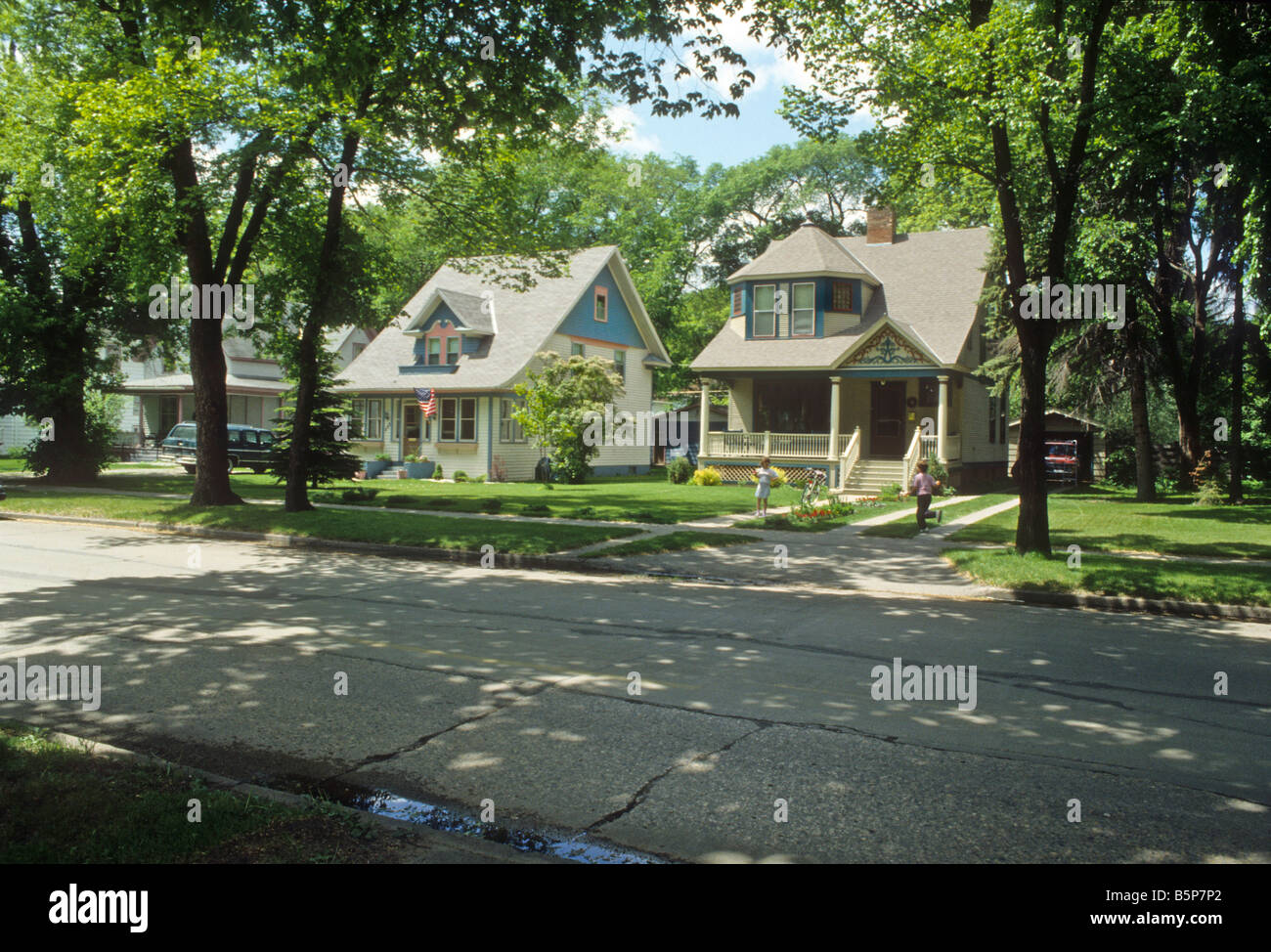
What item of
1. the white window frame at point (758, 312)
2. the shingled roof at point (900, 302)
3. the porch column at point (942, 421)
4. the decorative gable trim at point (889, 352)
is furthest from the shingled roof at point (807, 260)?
the porch column at point (942, 421)

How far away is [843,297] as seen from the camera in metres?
32.0

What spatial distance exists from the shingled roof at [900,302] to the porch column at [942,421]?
0.96 metres

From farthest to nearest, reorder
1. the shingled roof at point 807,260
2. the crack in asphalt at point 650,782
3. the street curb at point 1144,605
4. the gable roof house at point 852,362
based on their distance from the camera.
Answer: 1. the shingled roof at point 807,260
2. the gable roof house at point 852,362
3. the street curb at point 1144,605
4. the crack in asphalt at point 650,782

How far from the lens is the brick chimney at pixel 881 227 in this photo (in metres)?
35.8

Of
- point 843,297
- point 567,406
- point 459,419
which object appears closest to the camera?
point 567,406

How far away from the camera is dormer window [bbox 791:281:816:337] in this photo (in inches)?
1259

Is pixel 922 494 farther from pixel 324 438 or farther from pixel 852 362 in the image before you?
pixel 324 438

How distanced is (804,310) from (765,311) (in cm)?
146

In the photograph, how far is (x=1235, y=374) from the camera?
81.5 feet

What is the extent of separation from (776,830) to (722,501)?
2034 cm

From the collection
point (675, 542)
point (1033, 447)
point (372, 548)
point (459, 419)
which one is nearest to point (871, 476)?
point (675, 542)

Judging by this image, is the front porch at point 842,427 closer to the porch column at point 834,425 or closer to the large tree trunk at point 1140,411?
the porch column at point 834,425

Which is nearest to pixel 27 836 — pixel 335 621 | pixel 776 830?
pixel 776 830
